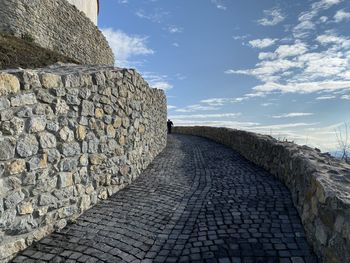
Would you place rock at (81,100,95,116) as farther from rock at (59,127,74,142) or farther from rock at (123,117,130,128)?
rock at (123,117,130,128)

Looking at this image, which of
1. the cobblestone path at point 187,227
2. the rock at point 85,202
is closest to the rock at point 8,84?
the cobblestone path at point 187,227

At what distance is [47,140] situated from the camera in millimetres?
5164

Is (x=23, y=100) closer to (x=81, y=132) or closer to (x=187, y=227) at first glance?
(x=81, y=132)

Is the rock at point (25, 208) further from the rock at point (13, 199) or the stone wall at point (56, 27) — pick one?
the stone wall at point (56, 27)

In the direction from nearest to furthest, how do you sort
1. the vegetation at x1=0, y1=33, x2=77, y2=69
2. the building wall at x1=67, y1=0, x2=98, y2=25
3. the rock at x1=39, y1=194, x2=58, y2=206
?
the rock at x1=39, y1=194, x2=58, y2=206
the vegetation at x1=0, y1=33, x2=77, y2=69
the building wall at x1=67, y1=0, x2=98, y2=25

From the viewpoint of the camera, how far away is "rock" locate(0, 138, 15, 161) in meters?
4.32

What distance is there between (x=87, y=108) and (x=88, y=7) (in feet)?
97.1

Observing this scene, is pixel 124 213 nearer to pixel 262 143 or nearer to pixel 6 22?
pixel 262 143

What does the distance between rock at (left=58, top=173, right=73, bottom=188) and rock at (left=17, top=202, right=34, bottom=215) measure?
0.69 meters

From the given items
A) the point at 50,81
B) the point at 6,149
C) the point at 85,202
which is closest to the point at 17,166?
the point at 6,149

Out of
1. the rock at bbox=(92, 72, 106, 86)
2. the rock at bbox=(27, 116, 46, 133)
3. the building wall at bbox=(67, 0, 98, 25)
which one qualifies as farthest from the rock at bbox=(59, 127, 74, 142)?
the building wall at bbox=(67, 0, 98, 25)

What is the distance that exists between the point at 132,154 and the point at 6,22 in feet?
51.6

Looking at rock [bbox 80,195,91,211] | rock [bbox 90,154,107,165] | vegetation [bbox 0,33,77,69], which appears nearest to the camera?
rock [bbox 80,195,91,211]

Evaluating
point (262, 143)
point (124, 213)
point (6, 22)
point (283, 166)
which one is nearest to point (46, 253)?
point (124, 213)
